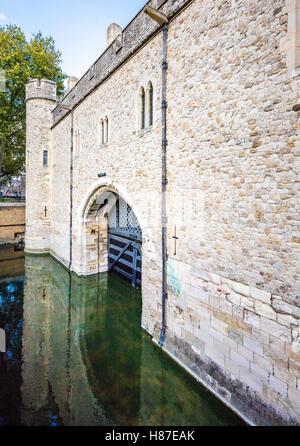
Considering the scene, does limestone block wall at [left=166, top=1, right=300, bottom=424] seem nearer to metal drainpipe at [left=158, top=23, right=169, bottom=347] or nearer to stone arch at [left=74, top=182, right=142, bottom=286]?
metal drainpipe at [left=158, top=23, right=169, bottom=347]

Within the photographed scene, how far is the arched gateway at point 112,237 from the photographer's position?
9.74 meters

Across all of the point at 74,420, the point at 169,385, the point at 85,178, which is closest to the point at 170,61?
the point at 85,178

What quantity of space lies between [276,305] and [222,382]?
1820 mm

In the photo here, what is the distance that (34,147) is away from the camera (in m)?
14.6

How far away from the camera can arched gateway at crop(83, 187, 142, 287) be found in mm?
9742

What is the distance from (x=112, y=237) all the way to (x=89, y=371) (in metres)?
6.28

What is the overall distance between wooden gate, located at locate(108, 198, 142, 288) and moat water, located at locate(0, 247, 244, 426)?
1.18m

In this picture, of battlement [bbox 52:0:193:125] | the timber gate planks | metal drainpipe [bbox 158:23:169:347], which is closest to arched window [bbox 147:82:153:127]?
metal drainpipe [bbox 158:23:169:347]

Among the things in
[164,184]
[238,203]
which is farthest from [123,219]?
[238,203]

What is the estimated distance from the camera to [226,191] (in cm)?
440

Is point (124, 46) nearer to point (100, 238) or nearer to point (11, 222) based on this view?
point (100, 238)

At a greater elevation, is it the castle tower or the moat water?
the castle tower

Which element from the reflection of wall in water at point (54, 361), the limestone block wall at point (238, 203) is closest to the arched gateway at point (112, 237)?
the reflection of wall in water at point (54, 361)

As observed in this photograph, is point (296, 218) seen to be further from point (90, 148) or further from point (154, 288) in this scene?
point (90, 148)
